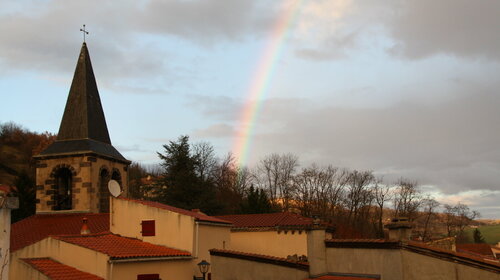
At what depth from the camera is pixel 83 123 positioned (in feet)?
112

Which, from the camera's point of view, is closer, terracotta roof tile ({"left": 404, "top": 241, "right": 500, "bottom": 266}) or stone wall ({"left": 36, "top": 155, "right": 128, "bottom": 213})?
terracotta roof tile ({"left": 404, "top": 241, "right": 500, "bottom": 266})

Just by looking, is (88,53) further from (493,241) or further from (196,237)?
(493,241)

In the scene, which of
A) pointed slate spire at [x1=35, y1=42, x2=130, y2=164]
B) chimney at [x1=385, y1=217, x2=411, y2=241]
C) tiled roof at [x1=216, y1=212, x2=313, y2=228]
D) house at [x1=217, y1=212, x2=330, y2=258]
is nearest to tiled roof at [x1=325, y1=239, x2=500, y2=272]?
chimney at [x1=385, y1=217, x2=411, y2=241]

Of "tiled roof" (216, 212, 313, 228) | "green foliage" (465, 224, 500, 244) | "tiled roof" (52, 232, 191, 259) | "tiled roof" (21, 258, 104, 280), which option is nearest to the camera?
"tiled roof" (21, 258, 104, 280)

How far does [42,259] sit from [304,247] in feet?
50.9

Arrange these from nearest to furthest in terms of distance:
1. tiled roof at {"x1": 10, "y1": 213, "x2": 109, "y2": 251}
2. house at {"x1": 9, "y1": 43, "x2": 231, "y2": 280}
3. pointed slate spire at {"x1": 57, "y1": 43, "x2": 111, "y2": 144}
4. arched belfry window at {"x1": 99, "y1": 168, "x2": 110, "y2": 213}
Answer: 1. house at {"x1": 9, "y1": 43, "x2": 231, "y2": 280}
2. tiled roof at {"x1": 10, "y1": 213, "x2": 109, "y2": 251}
3. arched belfry window at {"x1": 99, "y1": 168, "x2": 110, "y2": 213}
4. pointed slate spire at {"x1": 57, "y1": 43, "x2": 111, "y2": 144}

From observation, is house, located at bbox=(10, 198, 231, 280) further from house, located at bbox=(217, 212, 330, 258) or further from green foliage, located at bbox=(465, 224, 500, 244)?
green foliage, located at bbox=(465, 224, 500, 244)

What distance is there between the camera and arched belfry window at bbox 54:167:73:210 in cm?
3288

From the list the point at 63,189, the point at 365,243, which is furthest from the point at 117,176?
the point at 365,243

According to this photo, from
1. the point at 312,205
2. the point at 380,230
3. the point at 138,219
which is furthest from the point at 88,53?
the point at 380,230

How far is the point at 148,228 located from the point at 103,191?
7990 mm

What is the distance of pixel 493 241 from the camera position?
123m

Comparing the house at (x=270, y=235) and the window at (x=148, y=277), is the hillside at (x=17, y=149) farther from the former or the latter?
the window at (x=148, y=277)

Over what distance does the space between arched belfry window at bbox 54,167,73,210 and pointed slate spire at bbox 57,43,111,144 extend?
2.47m
